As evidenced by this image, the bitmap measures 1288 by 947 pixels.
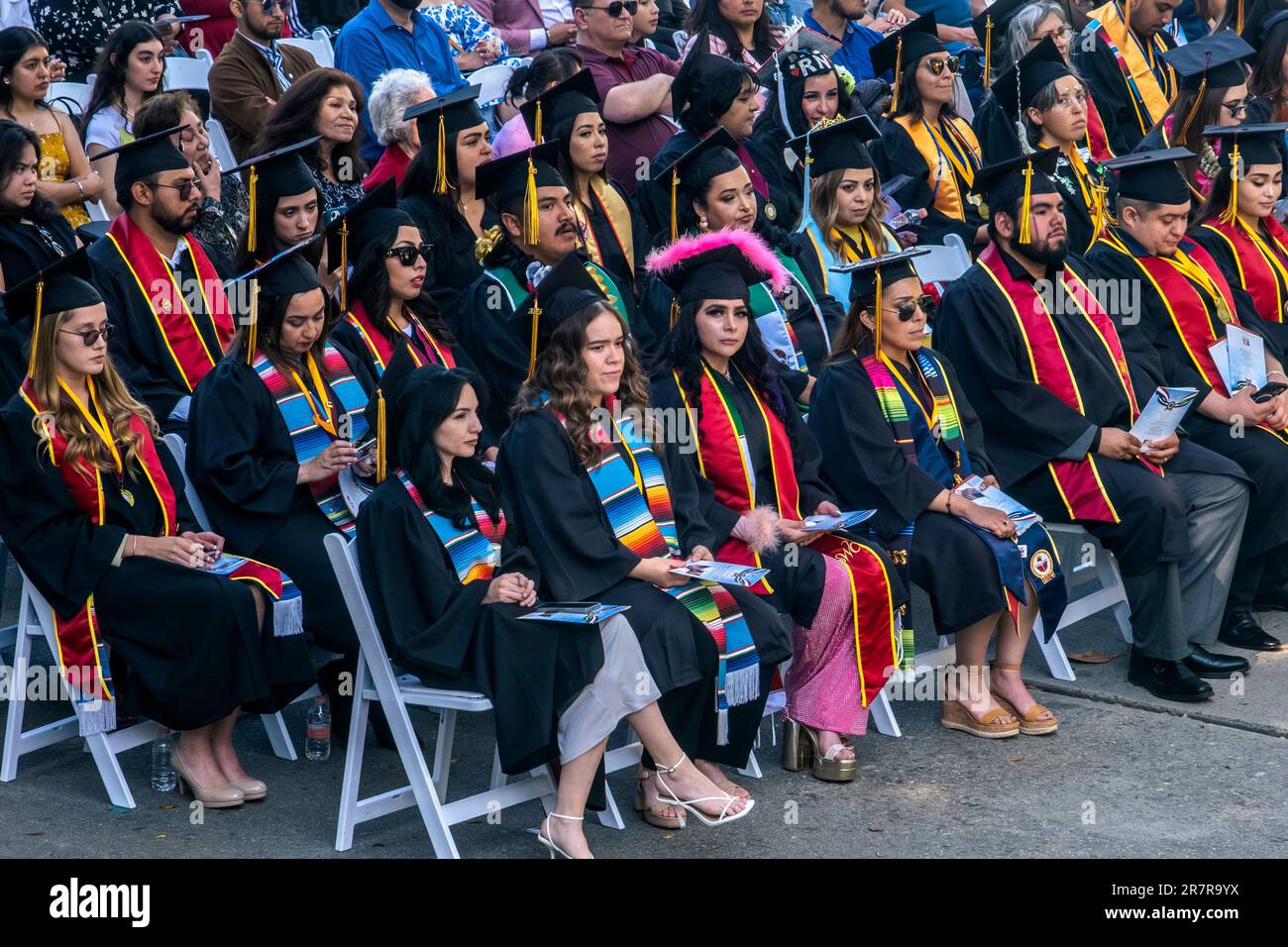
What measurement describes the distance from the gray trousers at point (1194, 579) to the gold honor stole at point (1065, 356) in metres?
0.24

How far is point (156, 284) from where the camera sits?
6766mm

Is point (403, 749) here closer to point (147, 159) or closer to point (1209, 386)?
point (147, 159)

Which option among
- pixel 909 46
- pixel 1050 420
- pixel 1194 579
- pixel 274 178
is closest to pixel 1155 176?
pixel 1050 420

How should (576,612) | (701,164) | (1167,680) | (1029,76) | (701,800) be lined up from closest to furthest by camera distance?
(576,612), (701,800), (1167,680), (701,164), (1029,76)

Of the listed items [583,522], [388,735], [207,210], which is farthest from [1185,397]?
[207,210]

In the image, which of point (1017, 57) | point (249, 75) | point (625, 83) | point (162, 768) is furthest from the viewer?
point (1017, 57)

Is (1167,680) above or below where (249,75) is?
below

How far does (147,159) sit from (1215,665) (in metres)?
4.58

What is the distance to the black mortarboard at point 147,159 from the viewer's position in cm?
674

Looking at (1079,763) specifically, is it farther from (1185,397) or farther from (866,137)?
(866,137)

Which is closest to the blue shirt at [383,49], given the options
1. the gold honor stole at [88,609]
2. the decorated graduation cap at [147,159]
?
the decorated graduation cap at [147,159]

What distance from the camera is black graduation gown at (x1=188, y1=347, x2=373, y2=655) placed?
5.90m

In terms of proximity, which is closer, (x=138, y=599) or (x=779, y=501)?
(x=138, y=599)

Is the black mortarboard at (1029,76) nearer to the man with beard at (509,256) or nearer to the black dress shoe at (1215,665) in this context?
the man with beard at (509,256)
